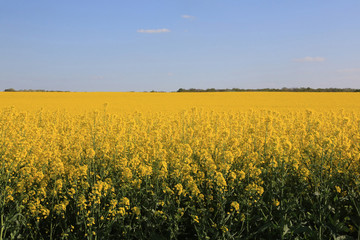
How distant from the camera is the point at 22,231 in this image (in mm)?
4816

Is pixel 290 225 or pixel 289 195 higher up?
pixel 289 195

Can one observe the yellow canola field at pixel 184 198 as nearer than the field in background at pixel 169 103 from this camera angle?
Yes

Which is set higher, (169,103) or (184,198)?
(169,103)

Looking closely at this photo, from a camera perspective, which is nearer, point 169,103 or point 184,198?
point 184,198

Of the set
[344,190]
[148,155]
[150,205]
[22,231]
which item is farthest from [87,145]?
[344,190]

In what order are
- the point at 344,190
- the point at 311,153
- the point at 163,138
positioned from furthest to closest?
1. the point at 163,138
2. the point at 311,153
3. the point at 344,190

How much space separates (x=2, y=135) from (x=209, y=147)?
17.0ft

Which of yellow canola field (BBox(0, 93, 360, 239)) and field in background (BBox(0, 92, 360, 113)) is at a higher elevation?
field in background (BBox(0, 92, 360, 113))

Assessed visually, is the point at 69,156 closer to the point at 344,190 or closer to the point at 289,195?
the point at 289,195

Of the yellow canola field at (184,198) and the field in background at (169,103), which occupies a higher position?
the field in background at (169,103)

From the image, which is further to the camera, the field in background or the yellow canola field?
the field in background

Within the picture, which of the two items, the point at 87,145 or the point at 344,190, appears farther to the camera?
the point at 87,145

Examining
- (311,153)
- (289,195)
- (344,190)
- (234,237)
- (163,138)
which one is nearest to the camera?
(234,237)

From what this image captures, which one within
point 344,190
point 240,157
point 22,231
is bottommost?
point 22,231
